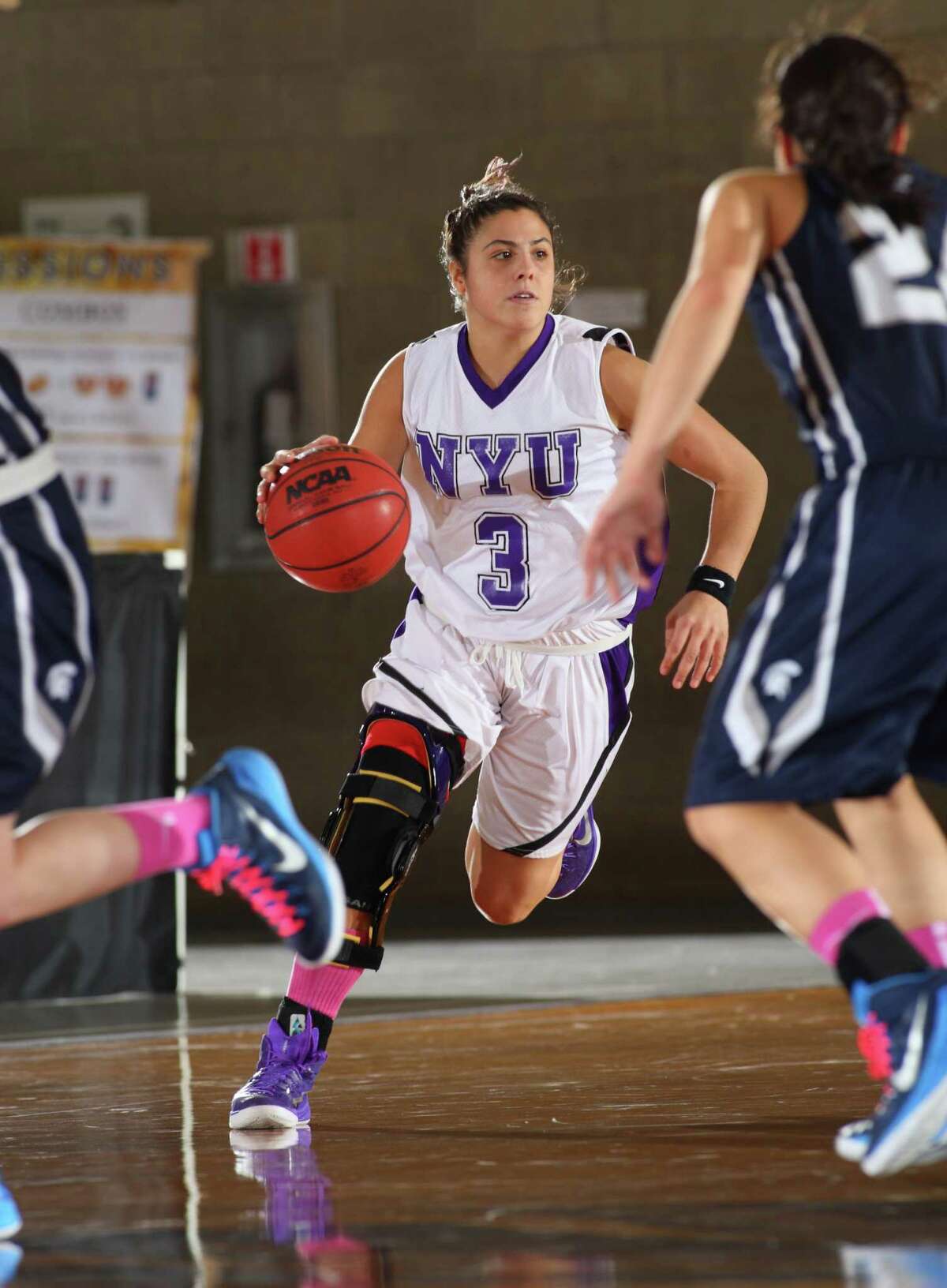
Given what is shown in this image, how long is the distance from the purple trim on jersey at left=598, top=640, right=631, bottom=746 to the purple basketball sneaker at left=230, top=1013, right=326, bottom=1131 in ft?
2.93

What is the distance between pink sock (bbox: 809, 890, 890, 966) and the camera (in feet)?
7.11

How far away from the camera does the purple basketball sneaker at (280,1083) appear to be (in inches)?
119

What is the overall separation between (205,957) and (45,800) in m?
1.89

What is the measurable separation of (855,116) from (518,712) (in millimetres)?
1515

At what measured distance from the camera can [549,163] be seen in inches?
345

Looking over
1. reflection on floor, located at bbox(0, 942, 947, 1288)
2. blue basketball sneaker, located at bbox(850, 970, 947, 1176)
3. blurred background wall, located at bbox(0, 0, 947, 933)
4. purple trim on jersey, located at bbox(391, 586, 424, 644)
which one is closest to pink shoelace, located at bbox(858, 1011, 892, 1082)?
blue basketball sneaker, located at bbox(850, 970, 947, 1176)

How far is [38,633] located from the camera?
88.0 inches

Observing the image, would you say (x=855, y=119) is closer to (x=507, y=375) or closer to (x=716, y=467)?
(x=716, y=467)

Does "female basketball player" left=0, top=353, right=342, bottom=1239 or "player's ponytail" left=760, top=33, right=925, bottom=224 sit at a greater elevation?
"player's ponytail" left=760, top=33, right=925, bottom=224

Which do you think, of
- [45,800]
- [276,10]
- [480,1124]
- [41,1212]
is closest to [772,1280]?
[41,1212]

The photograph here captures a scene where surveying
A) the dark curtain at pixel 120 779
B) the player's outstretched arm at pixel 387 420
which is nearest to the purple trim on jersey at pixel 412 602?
the player's outstretched arm at pixel 387 420

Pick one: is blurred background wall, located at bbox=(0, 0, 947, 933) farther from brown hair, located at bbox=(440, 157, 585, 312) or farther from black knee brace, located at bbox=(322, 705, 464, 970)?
black knee brace, located at bbox=(322, 705, 464, 970)

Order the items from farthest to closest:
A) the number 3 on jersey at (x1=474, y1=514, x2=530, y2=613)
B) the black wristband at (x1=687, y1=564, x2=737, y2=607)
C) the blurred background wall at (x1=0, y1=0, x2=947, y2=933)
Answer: the blurred background wall at (x1=0, y1=0, x2=947, y2=933) < the number 3 on jersey at (x1=474, y1=514, x2=530, y2=613) < the black wristband at (x1=687, y1=564, x2=737, y2=607)

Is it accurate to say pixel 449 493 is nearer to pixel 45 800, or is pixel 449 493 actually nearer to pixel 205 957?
pixel 45 800
